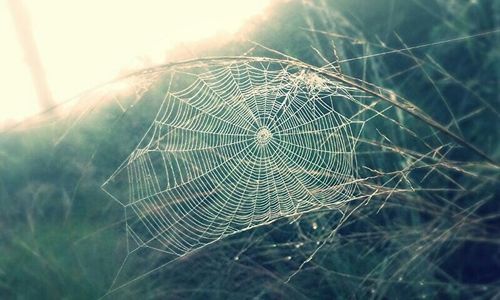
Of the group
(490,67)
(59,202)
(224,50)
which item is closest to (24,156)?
(59,202)

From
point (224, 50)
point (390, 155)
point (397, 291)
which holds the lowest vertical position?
point (397, 291)

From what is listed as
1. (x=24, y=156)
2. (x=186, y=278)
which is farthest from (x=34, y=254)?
(x=186, y=278)

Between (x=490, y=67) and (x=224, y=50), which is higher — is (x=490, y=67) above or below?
below

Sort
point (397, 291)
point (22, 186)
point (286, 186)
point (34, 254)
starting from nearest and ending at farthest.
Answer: point (397, 291), point (286, 186), point (34, 254), point (22, 186)

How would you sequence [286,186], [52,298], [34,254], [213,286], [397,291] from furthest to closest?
[34,254] → [52,298] → [213,286] → [286,186] → [397,291]

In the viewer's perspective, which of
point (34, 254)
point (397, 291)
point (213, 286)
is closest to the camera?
point (397, 291)

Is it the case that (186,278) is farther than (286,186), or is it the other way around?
(186,278)

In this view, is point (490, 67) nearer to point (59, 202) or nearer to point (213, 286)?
point (213, 286)

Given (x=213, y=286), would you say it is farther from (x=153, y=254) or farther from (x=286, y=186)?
(x=286, y=186)

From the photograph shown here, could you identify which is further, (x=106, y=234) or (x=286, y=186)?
(x=106, y=234)
